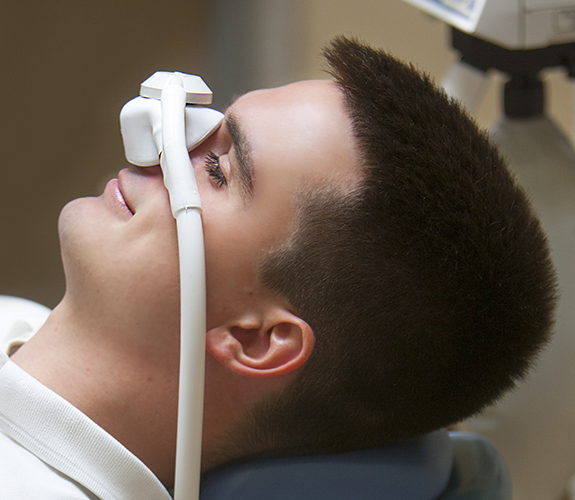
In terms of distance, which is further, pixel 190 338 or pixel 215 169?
pixel 215 169

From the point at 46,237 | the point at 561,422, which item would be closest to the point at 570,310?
the point at 561,422

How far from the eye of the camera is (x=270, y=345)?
34.1 inches

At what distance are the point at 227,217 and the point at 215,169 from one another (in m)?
0.09

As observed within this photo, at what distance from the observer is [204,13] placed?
126 inches

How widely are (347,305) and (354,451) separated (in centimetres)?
22

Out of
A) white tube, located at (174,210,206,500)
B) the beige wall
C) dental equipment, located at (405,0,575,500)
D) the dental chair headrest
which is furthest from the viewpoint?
the beige wall

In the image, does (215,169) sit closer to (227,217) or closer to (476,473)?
(227,217)

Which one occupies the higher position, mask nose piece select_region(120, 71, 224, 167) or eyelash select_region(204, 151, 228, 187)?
mask nose piece select_region(120, 71, 224, 167)

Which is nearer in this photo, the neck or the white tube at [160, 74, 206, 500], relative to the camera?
the white tube at [160, 74, 206, 500]

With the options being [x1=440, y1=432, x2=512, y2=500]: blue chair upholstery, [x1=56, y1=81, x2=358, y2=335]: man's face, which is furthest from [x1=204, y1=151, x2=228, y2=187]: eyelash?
[x1=440, y1=432, x2=512, y2=500]: blue chair upholstery

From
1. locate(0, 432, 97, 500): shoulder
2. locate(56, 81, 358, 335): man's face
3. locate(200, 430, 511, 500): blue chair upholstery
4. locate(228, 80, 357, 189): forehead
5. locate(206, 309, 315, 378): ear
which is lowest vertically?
locate(200, 430, 511, 500): blue chair upholstery

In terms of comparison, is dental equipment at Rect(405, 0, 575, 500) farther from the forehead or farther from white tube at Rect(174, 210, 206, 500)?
white tube at Rect(174, 210, 206, 500)

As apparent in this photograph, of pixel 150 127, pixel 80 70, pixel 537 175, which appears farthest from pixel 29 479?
pixel 80 70

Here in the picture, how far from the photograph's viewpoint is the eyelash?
902mm
